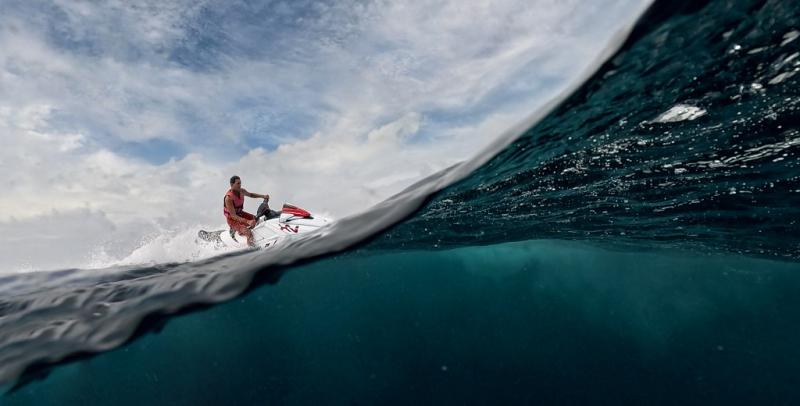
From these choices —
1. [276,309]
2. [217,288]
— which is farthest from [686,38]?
[276,309]

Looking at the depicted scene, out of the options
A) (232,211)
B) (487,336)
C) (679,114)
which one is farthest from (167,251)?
(487,336)

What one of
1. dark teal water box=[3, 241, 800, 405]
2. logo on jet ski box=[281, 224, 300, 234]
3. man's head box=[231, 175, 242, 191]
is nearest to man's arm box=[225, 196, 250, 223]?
man's head box=[231, 175, 242, 191]

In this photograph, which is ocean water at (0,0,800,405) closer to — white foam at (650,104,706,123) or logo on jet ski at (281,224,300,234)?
white foam at (650,104,706,123)

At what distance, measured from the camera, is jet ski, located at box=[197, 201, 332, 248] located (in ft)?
31.0

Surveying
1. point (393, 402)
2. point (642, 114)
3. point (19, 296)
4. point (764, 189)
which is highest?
point (19, 296)

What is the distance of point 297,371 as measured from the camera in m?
37.8

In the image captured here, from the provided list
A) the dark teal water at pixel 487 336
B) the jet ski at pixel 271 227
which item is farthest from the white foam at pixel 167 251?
the dark teal water at pixel 487 336

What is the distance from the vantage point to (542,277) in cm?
3203

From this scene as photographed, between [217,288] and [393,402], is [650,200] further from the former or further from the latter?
[393,402]

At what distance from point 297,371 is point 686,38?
40.8 meters

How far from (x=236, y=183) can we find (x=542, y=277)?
2814 centimetres

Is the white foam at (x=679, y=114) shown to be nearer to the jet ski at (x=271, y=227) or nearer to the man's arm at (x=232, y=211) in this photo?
the jet ski at (x=271, y=227)

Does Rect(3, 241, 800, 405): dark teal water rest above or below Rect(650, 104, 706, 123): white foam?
below

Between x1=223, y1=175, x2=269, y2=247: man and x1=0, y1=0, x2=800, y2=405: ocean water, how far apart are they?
124cm
